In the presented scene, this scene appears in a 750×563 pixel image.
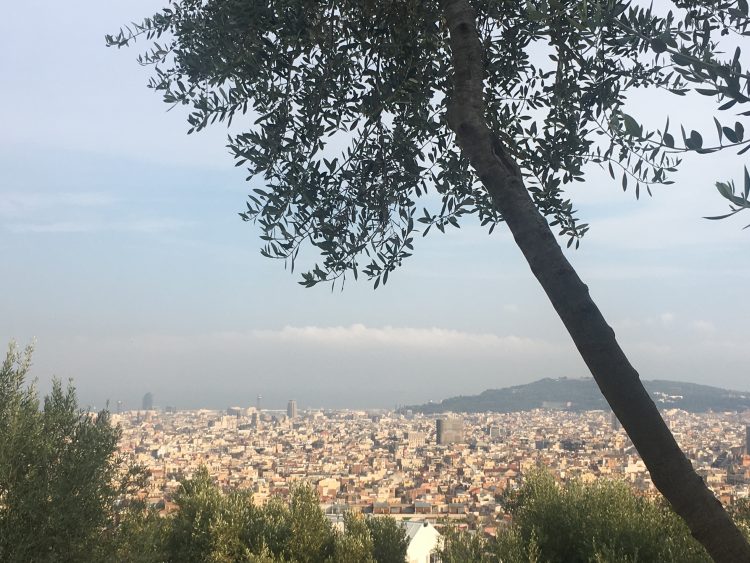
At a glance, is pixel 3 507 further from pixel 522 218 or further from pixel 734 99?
pixel 734 99

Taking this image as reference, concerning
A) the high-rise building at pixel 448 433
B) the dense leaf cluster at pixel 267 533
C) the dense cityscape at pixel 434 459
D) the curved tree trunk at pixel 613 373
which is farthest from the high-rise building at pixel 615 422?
the high-rise building at pixel 448 433

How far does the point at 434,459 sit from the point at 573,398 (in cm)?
1113

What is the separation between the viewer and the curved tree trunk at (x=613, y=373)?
262 centimetres

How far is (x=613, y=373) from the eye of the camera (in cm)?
269

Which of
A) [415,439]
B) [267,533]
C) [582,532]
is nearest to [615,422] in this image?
[582,532]

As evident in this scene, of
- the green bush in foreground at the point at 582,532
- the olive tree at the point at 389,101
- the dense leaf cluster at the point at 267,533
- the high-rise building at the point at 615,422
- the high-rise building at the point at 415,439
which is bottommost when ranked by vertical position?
the high-rise building at the point at 415,439

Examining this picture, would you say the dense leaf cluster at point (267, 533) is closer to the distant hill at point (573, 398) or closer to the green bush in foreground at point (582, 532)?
the green bush in foreground at point (582, 532)

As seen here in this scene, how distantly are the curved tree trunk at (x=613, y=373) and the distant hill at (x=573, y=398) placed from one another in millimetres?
15323

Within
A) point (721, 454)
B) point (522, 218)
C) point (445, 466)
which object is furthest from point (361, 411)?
point (522, 218)

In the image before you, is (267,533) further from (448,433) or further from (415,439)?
(415,439)

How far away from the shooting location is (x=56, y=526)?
5203 mm

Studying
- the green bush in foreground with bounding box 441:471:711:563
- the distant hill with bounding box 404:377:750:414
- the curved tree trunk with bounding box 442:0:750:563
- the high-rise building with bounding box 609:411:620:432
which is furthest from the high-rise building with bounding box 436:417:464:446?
the curved tree trunk with bounding box 442:0:750:563

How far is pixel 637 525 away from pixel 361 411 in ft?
165

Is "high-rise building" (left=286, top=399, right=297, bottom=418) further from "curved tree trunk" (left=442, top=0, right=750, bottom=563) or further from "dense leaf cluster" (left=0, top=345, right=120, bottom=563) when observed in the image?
"curved tree trunk" (left=442, top=0, right=750, bottom=563)
